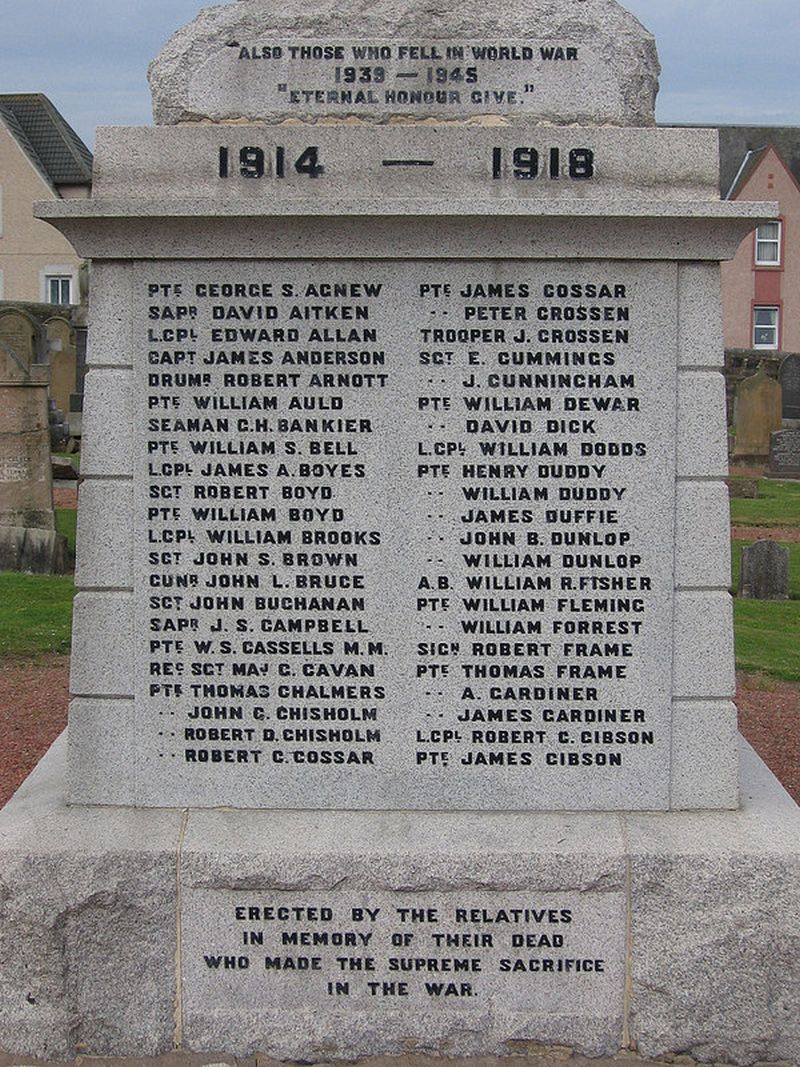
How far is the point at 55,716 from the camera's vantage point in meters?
8.19

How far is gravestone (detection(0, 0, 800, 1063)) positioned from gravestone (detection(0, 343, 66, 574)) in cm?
896

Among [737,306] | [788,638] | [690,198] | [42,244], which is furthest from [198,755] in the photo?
[737,306]

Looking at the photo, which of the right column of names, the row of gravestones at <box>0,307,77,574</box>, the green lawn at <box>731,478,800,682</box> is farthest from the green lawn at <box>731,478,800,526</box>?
the right column of names

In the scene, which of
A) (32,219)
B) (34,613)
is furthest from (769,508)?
(32,219)

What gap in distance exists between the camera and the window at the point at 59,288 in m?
40.9

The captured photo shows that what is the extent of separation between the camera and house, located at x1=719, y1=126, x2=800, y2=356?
4347 centimetres

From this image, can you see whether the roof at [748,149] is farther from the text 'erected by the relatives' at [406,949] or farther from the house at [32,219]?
the text 'erected by the relatives' at [406,949]

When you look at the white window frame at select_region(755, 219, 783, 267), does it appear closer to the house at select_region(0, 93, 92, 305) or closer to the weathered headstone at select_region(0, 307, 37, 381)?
the house at select_region(0, 93, 92, 305)

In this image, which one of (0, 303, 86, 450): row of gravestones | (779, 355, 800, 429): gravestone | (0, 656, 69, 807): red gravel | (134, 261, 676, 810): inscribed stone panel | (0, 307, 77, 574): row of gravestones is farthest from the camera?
(779, 355, 800, 429): gravestone

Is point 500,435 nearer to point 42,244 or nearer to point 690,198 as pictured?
point 690,198

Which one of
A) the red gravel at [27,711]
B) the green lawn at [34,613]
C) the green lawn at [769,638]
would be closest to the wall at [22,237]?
the green lawn at [34,613]

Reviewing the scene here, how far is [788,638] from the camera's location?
34.6ft

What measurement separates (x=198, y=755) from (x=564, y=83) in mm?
2599

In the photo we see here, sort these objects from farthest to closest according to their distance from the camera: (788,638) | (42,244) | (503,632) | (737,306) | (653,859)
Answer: (737,306) < (42,244) < (788,638) < (503,632) < (653,859)
